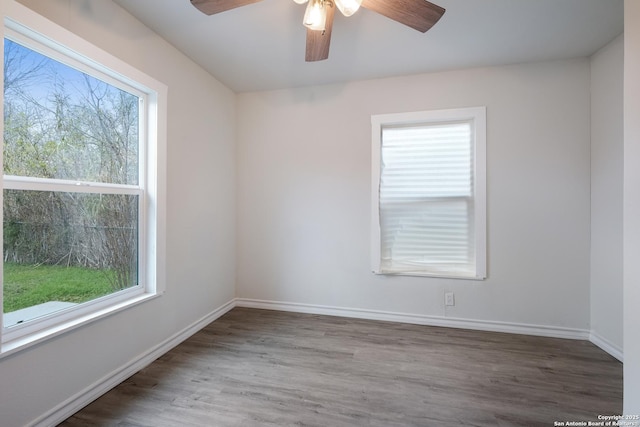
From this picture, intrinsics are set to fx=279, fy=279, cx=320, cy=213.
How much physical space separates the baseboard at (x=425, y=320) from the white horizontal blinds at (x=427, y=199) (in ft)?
1.54

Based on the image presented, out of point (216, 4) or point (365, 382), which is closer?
point (216, 4)

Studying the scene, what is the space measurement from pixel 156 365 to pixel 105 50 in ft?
7.21

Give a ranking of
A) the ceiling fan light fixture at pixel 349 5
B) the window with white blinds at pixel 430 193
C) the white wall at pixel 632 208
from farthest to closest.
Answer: the window with white blinds at pixel 430 193 → the ceiling fan light fixture at pixel 349 5 → the white wall at pixel 632 208

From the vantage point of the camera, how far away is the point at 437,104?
2.75 metres

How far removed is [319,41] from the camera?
5.77ft

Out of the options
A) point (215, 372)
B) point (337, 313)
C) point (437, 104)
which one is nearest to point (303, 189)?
point (337, 313)

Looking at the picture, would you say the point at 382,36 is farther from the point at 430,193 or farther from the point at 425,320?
the point at 425,320

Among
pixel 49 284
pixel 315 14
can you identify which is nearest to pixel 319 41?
pixel 315 14

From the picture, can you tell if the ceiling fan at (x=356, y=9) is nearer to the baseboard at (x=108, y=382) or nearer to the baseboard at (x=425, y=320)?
the baseboard at (x=108, y=382)

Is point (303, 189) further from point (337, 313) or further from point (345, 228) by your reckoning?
point (337, 313)

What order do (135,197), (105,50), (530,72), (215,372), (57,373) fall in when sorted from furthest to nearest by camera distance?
(530,72) < (135,197) < (215,372) < (105,50) < (57,373)

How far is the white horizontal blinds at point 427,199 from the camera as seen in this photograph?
274 centimetres

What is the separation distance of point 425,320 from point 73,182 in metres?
3.07

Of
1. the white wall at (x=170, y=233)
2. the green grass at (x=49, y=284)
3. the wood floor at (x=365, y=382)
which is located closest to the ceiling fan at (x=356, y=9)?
the white wall at (x=170, y=233)
